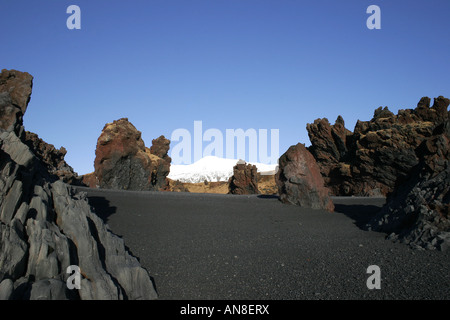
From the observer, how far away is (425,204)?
36.9 ft

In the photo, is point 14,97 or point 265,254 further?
point 14,97

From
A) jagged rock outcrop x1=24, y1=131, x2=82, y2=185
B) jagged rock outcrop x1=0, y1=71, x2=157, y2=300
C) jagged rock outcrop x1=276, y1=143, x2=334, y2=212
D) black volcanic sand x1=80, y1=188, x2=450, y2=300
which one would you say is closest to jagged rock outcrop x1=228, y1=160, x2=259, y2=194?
jagged rock outcrop x1=24, y1=131, x2=82, y2=185

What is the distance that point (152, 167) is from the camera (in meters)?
32.8

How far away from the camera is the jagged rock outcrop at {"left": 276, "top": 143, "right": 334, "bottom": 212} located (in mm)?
17422

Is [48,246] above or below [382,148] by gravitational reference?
below

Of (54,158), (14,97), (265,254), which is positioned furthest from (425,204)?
(54,158)

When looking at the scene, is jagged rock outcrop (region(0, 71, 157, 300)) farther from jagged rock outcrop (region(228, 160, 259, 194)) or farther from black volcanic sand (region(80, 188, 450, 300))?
jagged rock outcrop (region(228, 160, 259, 194))

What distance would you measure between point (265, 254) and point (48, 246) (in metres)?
5.73

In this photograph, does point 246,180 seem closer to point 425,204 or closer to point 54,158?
point 54,158

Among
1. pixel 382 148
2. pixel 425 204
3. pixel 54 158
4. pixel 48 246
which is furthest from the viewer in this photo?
pixel 54 158

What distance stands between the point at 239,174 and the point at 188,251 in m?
28.5

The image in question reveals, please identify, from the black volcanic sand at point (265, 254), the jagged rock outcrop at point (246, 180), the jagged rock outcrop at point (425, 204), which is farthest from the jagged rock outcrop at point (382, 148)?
the black volcanic sand at point (265, 254)

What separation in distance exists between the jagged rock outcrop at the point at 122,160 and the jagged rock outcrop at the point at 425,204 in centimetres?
2222

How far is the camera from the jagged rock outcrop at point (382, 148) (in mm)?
26359
